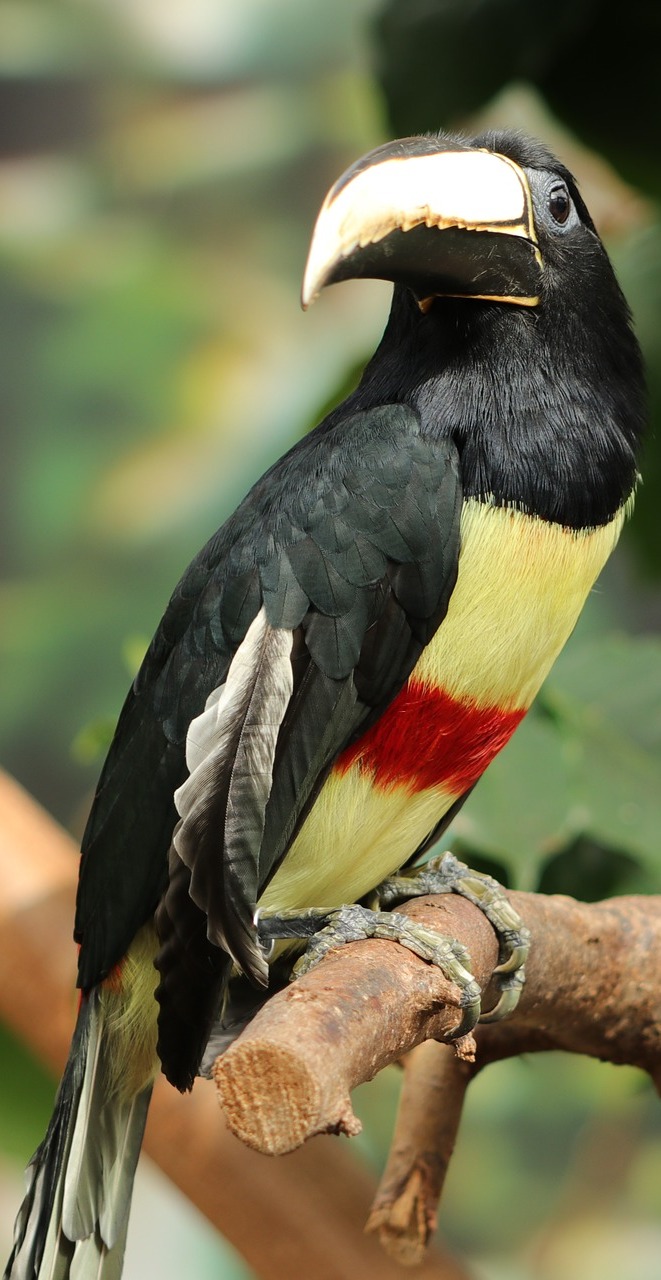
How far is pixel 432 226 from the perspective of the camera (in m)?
1.08

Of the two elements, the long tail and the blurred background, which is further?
the blurred background

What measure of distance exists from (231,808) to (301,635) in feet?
0.52

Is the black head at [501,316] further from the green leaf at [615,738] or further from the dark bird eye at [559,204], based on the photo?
the green leaf at [615,738]

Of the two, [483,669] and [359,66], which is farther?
[359,66]

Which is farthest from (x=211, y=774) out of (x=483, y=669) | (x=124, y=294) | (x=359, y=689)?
(x=124, y=294)

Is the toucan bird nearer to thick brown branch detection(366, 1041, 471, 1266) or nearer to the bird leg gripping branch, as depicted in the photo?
the bird leg gripping branch

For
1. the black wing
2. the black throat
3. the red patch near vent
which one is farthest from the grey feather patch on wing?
the black throat

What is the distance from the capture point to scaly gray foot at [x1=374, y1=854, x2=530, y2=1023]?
1.26 meters

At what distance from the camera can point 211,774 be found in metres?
1.05

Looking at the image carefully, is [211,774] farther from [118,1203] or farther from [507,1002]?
[118,1203]

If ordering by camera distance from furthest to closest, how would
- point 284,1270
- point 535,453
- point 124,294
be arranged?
1. point 124,294
2. point 284,1270
3. point 535,453

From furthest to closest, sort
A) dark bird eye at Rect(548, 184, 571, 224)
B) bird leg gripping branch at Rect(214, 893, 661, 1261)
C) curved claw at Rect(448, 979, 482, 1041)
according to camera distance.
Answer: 1. dark bird eye at Rect(548, 184, 571, 224)
2. curved claw at Rect(448, 979, 482, 1041)
3. bird leg gripping branch at Rect(214, 893, 661, 1261)

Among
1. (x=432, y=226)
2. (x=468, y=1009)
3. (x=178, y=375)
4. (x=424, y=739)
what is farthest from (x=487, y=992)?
(x=178, y=375)

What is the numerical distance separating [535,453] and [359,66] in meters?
2.15
